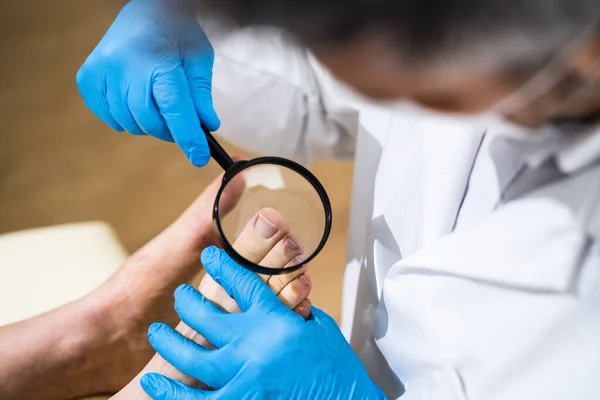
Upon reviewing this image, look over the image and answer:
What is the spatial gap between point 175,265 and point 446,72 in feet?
2.51

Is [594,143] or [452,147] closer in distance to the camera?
[594,143]

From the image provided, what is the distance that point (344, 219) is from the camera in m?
1.53

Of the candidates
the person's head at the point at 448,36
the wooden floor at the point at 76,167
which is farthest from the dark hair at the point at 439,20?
the wooden floor at the point at 76,167

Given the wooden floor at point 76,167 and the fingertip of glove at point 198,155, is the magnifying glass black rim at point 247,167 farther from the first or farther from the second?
the wooden floor at point 76,167

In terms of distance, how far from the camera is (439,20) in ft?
1.01

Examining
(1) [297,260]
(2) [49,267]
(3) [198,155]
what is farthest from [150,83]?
(2) [49,267]

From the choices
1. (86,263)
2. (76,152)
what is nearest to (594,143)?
(86,263)

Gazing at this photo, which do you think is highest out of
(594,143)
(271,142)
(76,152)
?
(594,143)

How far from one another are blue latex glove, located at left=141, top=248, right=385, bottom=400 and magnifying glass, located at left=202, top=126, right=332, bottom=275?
5cm

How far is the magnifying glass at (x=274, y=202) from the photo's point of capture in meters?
0.78

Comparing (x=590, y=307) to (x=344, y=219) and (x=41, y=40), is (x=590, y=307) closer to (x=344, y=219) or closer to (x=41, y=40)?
(x=344, y=219)

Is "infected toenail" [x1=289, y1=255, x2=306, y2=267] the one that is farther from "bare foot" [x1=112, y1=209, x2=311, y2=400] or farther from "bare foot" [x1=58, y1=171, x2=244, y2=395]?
"bare foot" [x1=58, y1=171, x2=244, y2=395]

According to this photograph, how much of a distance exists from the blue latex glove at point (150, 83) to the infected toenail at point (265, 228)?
0.13 metres

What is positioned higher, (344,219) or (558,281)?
(558,281)
